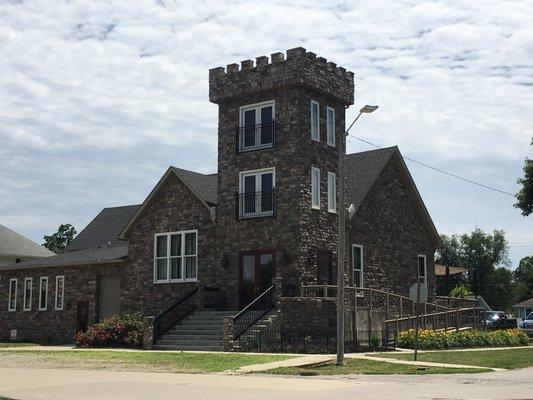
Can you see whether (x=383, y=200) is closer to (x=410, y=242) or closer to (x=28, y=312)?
(x=410, y=242)

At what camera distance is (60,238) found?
98688mm

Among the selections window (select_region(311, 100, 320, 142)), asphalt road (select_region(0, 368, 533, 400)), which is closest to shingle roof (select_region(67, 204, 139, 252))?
window (select_region(311, 100, 320, 142))

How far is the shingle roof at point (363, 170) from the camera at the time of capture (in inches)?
1399

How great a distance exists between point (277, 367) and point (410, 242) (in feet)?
63.4

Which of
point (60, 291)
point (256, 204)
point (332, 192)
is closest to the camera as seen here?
point (256, 204)

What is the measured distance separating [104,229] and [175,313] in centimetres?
1775

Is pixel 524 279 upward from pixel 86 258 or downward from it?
upward

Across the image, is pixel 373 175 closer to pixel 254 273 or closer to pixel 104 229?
pixel 254 273

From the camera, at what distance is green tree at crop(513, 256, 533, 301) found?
122 meters

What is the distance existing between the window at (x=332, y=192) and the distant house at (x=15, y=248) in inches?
1394

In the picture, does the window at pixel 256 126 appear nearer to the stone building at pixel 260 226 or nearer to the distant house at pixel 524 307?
the stone building at pixel 260 226

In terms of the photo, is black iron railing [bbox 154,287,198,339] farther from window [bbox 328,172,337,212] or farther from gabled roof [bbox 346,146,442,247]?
gabled roof [bbox 346,146,442,247]

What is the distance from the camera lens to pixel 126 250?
3888 centimetres

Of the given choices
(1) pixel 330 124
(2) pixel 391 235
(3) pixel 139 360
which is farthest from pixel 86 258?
(3) pixel 139 360
